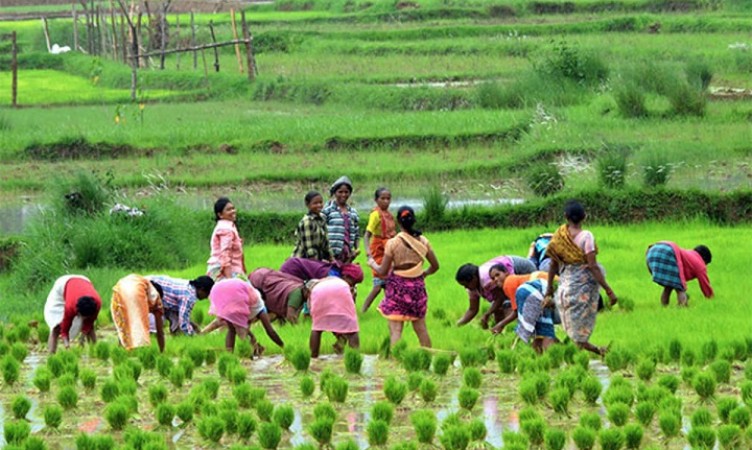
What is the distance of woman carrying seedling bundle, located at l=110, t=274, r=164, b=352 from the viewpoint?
11.0 metres

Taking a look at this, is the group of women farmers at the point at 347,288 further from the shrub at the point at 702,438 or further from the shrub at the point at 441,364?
the shrub at the point at 702,438

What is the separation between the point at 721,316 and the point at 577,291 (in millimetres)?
1727

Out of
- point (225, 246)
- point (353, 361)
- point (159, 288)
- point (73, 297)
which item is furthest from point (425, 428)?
point (225, 246)

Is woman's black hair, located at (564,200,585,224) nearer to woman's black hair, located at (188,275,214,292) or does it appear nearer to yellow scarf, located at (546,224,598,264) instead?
yellow scarf, located at (546,224,598,264)

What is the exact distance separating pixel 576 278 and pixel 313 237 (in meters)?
2.80

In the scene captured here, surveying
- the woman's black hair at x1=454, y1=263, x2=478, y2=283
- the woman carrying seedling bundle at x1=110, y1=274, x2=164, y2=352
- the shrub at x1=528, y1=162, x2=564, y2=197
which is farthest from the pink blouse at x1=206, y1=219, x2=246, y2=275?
the shrub at x1=528, y1=162, x2=564, y2=197

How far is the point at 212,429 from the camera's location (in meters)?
8.55

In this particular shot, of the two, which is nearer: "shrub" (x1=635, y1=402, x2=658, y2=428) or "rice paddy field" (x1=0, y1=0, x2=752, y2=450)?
"shrub" (x1=635, y1=402, x2=658, y2=428)

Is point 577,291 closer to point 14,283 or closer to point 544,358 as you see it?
point 544,358

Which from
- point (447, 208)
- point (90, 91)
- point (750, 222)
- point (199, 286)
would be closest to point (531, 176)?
point (447, 208)

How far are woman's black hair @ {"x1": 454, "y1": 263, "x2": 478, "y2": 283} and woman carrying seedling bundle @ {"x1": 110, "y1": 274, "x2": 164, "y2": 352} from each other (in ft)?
7.22

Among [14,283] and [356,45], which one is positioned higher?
[356,45]

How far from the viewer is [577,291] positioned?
10547mm

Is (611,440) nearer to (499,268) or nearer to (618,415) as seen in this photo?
(618,415)
